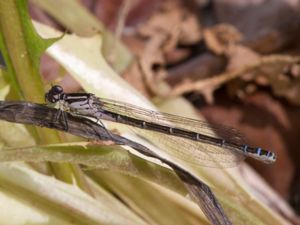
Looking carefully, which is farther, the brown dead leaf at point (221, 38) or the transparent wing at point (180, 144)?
the brown dead leaf at point (221, 38)

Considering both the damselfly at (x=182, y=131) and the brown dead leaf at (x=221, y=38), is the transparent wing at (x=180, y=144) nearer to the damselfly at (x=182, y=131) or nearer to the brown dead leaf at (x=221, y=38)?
the damselfly at (x=182, y=131)

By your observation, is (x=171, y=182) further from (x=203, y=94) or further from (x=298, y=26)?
(x=298, y=26)

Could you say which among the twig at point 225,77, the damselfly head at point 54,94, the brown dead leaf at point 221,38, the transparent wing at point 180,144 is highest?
the brown dead leaf at point 221,38

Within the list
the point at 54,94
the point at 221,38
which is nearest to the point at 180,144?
the point at 54,94

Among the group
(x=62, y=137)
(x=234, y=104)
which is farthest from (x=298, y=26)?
(x=62, y=137)

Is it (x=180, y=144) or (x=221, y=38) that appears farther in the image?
(x=221, y=38)

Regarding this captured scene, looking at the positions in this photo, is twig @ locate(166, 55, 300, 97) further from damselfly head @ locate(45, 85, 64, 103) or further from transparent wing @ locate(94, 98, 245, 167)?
damselfly head @ locate(45, 85, 64, 103)

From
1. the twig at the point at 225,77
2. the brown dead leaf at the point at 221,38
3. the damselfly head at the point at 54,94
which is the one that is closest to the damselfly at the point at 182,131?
the damselfly head at the point at 54,94

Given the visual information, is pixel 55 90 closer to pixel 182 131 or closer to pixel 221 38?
pixel 182 131
